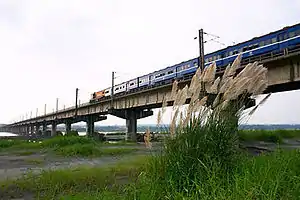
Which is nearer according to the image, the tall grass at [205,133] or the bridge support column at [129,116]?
the tall grass at [205,133]

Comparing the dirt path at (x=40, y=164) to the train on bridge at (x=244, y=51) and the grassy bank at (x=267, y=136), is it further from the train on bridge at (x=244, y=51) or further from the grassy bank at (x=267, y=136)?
the grassy bank at (x=267, y=136)

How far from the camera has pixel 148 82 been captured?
42.7m

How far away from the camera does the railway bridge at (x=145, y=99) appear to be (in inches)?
789

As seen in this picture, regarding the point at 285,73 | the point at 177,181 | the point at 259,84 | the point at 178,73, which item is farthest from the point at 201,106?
the point at 178,73

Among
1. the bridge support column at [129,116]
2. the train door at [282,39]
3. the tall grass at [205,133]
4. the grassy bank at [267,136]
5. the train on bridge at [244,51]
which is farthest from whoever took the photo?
the bridge support column at [129,116]

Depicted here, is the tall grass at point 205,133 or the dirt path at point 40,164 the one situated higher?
the tall grass at point 205,133

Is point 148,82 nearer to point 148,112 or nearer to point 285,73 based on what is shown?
point 148,112

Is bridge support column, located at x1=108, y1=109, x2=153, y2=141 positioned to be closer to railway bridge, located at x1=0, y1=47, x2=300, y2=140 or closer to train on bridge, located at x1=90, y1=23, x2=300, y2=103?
railway bridge, located at x1=0, y1=47, x2=300, y2=140

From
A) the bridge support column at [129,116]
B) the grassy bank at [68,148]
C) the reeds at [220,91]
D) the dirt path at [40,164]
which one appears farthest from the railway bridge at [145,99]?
the grassy bank at [68,148]

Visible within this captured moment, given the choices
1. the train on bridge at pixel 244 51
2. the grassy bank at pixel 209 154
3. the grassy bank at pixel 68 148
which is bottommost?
the grassy bank at pixel 68 148

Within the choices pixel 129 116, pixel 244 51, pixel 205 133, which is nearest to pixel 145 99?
pixel 129 116

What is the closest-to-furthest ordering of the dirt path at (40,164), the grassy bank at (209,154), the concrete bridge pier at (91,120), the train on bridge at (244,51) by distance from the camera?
the grassy bank at (209,154)
the dirt path at (40,164)
the train on bridge at (244,51)
the concrete bridge pier at (91,120)

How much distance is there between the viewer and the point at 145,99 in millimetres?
38344

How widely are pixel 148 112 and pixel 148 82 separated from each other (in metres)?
7.62
